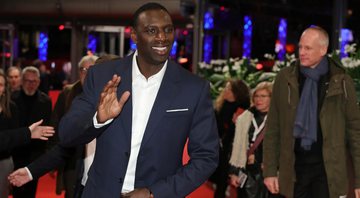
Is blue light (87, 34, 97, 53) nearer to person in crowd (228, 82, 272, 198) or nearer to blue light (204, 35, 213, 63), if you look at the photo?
blue light (204, 35, 213, 63)

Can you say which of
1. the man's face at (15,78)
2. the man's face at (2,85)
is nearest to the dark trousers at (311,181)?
the man's face at (2,85)

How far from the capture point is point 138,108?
239 cm

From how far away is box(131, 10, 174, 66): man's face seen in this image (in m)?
2.38

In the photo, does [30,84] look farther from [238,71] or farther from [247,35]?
[247,35]

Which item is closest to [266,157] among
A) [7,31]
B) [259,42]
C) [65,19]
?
[259,42]

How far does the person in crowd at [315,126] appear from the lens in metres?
4.05

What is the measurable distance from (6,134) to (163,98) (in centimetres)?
197

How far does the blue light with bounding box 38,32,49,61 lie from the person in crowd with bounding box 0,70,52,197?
10981 mm

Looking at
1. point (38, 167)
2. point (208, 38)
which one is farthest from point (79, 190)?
point (208, 38)

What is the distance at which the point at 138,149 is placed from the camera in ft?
7.80

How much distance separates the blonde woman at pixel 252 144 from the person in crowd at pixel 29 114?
182 centimetres

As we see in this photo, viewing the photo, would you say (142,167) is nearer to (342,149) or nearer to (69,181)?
(342,149)

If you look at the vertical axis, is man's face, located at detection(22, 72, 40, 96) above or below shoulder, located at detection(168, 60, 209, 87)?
below

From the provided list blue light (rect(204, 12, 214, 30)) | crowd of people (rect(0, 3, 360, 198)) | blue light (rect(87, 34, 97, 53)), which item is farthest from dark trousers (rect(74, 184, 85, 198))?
blue light (rect(87, 34, 97, 53))
